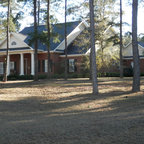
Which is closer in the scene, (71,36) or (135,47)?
(135,47)

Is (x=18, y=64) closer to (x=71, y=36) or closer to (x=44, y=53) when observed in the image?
(x=44, y=53)

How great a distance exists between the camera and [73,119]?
A: 343 inches

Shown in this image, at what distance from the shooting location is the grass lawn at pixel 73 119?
6.26m

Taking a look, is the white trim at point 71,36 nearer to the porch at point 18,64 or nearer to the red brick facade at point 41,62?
the red brick facade at point 41,62

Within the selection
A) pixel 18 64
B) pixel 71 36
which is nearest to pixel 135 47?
pixel 71 36

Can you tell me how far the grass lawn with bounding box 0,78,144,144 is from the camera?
6.26m

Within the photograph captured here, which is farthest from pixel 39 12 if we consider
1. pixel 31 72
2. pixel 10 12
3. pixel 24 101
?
pixel 24 101

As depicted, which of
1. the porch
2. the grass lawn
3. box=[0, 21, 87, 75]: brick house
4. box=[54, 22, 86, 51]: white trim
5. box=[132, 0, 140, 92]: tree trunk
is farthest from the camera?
the porch

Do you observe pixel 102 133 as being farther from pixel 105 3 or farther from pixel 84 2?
pixel 105 3

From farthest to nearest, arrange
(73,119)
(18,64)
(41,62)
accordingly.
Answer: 1. (18,64)
2. (41,62)
3. (73,119)

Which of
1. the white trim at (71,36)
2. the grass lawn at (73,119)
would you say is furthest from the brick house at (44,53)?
the grass lawn at (73,119)

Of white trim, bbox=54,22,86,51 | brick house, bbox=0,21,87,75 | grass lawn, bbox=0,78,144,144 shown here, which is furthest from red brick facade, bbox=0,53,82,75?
grass lawn, bbox=0,78,144,144

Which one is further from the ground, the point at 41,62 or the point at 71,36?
the point at 71,36

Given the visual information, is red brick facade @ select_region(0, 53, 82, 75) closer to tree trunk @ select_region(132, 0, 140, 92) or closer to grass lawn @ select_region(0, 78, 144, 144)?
tree trunk @ select_region(132, 0, 140, 92)
